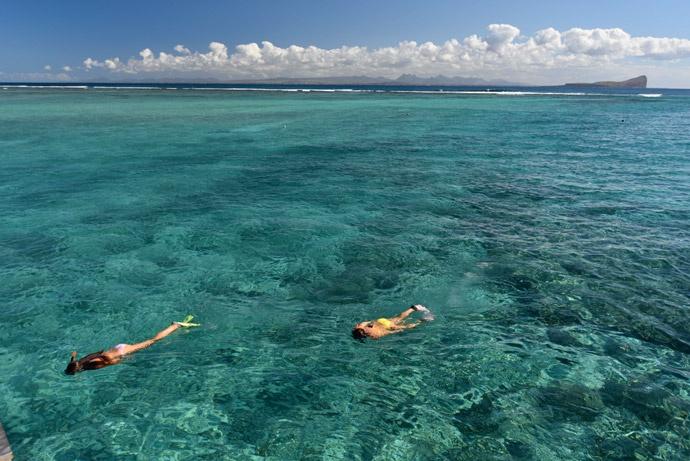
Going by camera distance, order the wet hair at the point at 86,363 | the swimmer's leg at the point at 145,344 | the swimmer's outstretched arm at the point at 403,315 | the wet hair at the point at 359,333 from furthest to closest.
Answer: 1. the swimmer's outstretched arm at the point at 403,315
2. the wet hair at the point at 359,333
3. the swimmer's leg at the point at 145,344
4. the wet hair at the point at 86,363

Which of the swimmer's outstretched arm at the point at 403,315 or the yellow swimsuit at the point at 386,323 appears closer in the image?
the yellow swimsuit at the point at 386,323

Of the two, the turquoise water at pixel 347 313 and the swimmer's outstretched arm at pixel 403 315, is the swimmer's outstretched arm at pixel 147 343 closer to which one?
the turquoise water at pixel 347 313

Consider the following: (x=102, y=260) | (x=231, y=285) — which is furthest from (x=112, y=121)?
(x=231, y=285)

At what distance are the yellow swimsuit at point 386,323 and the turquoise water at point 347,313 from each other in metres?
0.56

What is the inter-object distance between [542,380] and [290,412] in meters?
6.02

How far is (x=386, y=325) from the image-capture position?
39.0 ft

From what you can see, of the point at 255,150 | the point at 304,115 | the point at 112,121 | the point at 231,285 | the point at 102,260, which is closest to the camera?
the point at 231,285

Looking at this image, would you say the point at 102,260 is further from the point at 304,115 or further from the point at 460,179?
the point at 304,115

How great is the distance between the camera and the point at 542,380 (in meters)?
10.0

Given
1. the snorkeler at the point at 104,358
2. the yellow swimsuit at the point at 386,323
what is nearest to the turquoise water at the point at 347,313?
the snorkeler at the point at 104,358

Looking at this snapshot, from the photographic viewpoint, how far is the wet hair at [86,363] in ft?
34.1

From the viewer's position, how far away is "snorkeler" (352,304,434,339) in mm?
11602

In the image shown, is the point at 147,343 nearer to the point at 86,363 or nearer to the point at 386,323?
the point at 86,363

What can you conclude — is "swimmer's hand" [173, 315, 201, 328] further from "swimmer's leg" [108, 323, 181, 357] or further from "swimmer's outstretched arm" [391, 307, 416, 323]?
"swimmer's outstretched arm" [391, 307, 416, 323]
